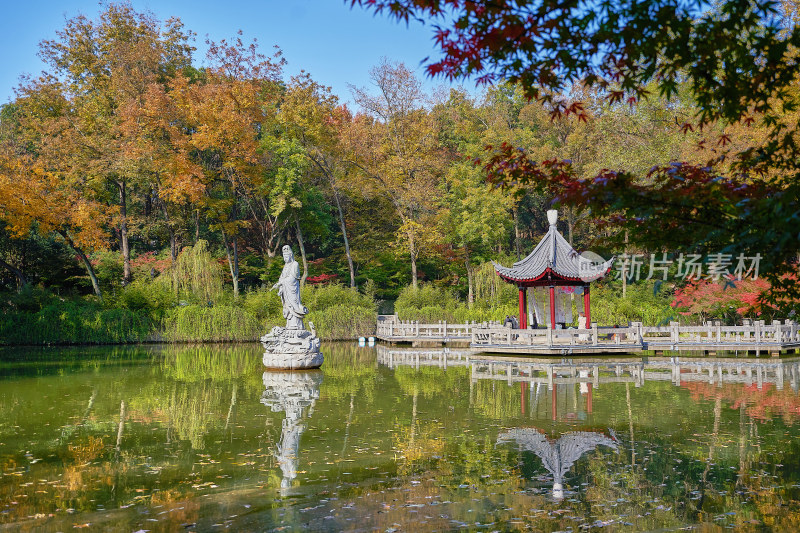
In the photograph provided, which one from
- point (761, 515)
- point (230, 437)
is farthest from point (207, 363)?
point (761, 515)

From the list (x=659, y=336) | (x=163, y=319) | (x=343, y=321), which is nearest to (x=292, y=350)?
(x=659, y=336)

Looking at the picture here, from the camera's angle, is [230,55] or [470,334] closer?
[470,334]

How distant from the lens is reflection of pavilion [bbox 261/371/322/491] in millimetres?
7375

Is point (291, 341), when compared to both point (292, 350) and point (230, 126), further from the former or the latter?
point (230, 126)

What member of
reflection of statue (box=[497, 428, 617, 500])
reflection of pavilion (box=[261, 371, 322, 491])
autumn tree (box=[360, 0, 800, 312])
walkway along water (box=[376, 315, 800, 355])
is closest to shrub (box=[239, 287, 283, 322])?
walkway along water (box=[376, 315, 800, 355])

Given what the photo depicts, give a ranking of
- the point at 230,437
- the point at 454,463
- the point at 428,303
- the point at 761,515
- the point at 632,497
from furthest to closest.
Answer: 1. the point at 428,303
2. the point at 230,437
3. the point at 454,463
4. the point at 632,497
5. the point at 761,515

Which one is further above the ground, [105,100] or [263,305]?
[105,100]

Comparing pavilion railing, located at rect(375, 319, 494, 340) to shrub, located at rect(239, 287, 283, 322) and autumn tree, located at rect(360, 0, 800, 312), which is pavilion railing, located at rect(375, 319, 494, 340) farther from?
autumn tree, located at rect(360, 0, 800, 312)

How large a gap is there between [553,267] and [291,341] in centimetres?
899

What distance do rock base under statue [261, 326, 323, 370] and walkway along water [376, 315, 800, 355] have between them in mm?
7180

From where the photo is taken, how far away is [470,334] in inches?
1011

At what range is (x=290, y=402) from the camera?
11734 millimetres

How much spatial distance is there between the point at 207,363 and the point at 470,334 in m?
10.1

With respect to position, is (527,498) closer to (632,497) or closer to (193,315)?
(632,497)
